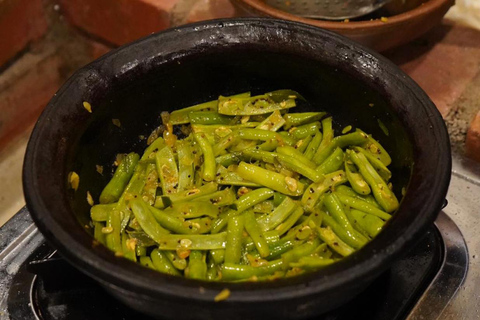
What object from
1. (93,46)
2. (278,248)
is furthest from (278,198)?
(93,46)

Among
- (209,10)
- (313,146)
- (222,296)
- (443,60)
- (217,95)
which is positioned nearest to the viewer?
(222,296)

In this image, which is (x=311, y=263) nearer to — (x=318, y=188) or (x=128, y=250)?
(x=318, y=188)

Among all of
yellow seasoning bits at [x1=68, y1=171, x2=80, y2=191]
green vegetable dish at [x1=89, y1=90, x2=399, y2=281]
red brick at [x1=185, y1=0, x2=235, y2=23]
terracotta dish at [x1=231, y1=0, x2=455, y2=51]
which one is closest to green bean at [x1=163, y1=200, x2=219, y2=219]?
green vegetable dish at [x1=89, y1=90, x2=399, y2=281]

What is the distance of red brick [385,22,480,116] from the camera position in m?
1.83

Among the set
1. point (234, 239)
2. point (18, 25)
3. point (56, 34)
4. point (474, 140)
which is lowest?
point (474, 140)

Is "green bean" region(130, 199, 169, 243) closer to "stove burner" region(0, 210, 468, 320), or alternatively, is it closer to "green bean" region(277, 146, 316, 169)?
"stove burner" region(0, 210, 468, 320)

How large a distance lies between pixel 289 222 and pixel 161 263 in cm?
28

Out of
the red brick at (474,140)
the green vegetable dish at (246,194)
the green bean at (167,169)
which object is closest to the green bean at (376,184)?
the green vegetable dish at (246,194)

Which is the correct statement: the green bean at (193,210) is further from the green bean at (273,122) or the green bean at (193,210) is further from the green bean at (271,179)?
the green bean at (273,122)

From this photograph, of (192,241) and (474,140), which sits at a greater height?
(192,241)

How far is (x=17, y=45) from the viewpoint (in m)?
2.32

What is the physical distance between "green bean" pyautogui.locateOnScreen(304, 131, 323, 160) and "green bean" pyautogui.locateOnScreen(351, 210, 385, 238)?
196mm

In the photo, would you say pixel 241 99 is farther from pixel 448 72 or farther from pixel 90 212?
pixel 448 72

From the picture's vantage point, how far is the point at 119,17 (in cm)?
223
